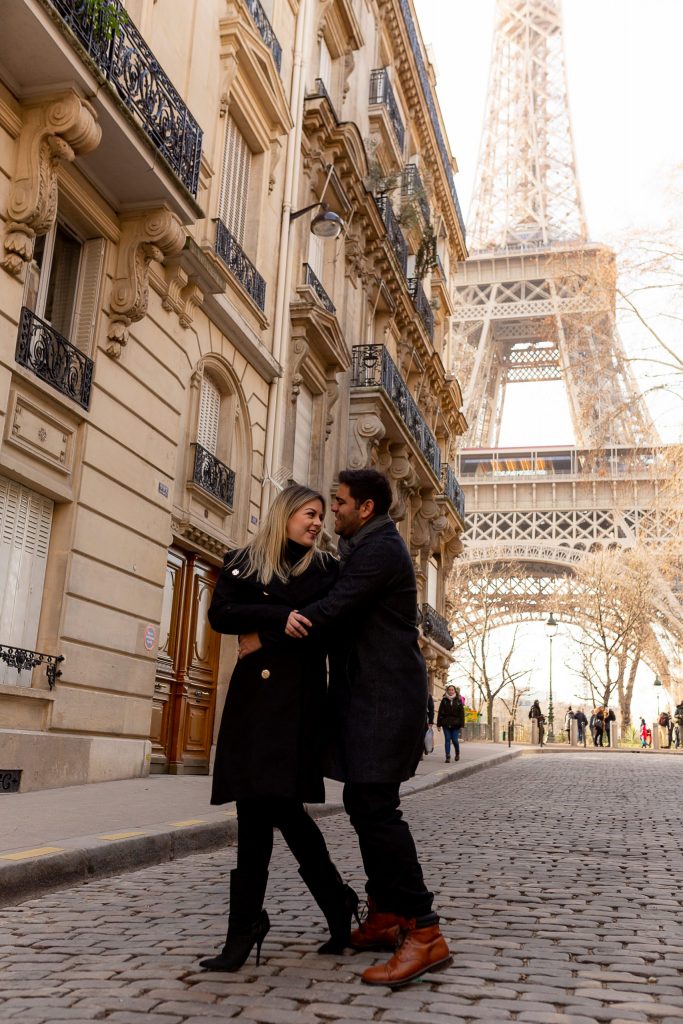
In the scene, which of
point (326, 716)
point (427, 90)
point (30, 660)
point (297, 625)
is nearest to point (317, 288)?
point (30, 660)

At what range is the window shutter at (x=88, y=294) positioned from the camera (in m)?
10.2

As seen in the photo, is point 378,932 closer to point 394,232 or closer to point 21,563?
point 21,563

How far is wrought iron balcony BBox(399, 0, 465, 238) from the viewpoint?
83.0 ft

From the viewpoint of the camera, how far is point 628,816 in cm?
1006

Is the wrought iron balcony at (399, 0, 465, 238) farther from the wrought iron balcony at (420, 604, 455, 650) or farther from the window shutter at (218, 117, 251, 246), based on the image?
the wrought iron balcony at (420, 604, 455, 650)

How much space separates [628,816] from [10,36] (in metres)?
8.75

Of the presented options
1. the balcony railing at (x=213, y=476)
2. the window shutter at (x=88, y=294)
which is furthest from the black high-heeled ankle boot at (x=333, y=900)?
the balcony railing at (x=213, y=476)

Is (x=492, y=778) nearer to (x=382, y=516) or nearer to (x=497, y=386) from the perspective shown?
(x=382, y=516)

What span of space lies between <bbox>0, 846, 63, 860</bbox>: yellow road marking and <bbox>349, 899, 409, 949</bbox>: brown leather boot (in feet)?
6.49

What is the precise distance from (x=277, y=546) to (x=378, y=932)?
1512mm

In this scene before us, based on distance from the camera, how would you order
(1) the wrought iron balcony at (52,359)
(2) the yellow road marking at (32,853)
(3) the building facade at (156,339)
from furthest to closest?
(1) the wrought iron balcony at (52,359), (3) the building facade at (156,339), (2) the yellow road marking at (32,853)

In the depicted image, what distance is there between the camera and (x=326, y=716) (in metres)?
3.97

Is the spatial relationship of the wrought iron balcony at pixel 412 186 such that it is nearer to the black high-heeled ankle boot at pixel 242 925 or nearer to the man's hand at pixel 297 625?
the man's hand at pixel 297 625

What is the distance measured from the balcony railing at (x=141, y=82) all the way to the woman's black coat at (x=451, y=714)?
12.5 m
